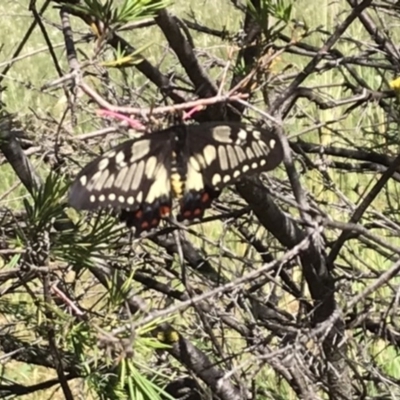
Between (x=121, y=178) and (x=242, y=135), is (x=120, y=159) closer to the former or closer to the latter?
(x=121, y=178)

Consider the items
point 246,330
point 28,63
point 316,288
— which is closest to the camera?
point 316,288

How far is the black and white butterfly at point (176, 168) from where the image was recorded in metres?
0.98

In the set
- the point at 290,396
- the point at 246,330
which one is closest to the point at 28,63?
the point at 290,396

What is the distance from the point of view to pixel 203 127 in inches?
42.3

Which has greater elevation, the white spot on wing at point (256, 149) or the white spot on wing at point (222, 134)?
the white spot on wing at point (222, 134)

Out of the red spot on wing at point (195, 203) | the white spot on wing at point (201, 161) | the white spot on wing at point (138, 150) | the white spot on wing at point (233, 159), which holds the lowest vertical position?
the red spot on wing at point (195, 203)

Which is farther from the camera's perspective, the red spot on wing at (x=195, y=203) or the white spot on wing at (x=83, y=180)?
the red spot on wing at (x=195, y=203)

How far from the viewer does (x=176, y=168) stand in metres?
1.09

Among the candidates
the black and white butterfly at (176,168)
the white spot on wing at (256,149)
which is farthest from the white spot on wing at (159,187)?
the white spot on wing at (256,149)

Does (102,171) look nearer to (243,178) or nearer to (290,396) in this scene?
(243,178)

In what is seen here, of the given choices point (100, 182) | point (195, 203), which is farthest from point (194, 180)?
point (100, 182)

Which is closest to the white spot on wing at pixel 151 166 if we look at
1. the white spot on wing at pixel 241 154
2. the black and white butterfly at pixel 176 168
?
the black and white butterfly at pixel 176 168

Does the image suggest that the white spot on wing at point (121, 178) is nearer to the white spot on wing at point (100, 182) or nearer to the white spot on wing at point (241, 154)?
the white spot on wing at point (100, 182)

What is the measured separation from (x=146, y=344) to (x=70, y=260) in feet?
0.38
